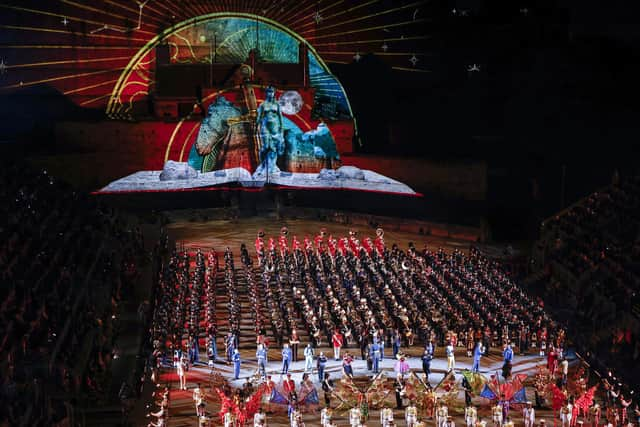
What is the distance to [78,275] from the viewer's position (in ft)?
97.2

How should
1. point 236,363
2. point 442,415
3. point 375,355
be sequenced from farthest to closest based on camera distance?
point 375,355 → point 236,363 → point 442,415

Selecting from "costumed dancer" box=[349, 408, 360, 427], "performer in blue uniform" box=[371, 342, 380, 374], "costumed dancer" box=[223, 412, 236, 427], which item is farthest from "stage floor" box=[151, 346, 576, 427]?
"costumed dancer" box=[223, 412, 236, 427]

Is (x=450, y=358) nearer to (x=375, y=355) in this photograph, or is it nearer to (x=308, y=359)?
(x=375, y=355)

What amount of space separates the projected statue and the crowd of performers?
907cm

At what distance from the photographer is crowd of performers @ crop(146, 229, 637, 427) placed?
80.5 ft

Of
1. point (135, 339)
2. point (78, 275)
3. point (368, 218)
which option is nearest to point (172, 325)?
point (135, 339)

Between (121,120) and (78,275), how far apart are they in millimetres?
20675

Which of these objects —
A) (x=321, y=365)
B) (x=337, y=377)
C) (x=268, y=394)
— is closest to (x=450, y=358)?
(x=337, y=377)

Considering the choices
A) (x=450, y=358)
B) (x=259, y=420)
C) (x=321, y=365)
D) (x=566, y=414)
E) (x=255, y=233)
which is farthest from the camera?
(x=255, y=233)

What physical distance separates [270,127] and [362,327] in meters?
20.6

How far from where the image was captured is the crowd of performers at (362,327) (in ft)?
80.5

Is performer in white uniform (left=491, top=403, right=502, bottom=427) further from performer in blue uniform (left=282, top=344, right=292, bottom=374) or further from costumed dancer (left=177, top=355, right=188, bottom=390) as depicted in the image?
costumed dancer (left=177, top=355, right=188, bottom=390)

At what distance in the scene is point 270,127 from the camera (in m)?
48.8

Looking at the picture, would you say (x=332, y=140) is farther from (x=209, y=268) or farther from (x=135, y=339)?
(x=135, y=339)
